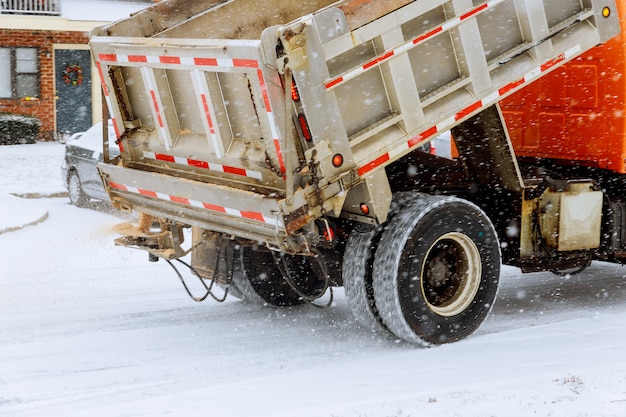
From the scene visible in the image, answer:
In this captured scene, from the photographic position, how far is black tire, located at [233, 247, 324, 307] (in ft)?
24.5

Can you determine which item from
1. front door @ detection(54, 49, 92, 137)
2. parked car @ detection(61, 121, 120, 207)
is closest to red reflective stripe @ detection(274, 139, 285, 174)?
parked car @ detection(61, 121, 120, 207)

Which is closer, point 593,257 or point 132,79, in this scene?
point 132,79

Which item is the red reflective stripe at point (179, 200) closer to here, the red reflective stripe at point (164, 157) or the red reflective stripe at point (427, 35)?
the red reflective stripe at point (164, 157)

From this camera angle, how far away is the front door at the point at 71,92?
27.0 m

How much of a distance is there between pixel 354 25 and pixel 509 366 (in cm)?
227

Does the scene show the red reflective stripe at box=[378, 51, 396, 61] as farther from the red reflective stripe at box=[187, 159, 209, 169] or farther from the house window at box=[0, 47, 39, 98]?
the house window at box=[0, 47, 39, 98]

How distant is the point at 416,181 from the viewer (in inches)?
282

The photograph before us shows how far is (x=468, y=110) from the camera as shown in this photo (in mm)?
6316

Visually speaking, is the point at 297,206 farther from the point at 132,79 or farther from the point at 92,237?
the point at 92,237

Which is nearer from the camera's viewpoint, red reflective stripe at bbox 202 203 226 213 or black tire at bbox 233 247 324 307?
red reflective stripe at bbox 202 203 226 213

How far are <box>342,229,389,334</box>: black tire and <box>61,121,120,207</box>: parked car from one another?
290 inches

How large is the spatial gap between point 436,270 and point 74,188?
8.76 m

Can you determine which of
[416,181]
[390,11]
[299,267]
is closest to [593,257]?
[416,181]

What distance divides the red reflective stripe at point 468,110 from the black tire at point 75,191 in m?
8.70
